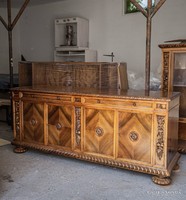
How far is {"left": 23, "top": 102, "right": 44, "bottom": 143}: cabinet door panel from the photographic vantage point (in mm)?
3484

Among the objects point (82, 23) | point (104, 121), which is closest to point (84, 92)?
point (104, 121)

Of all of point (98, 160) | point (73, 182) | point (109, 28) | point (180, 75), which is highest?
point (109, 28)

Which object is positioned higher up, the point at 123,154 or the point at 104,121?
the point at 104,121

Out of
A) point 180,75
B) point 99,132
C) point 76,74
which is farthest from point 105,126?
point 180,75

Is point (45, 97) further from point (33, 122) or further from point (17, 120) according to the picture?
point (17, 120)

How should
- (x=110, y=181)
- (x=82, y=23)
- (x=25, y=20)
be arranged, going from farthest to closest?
(x=25, y=20)
(x=82, y=23)
(x=110, y=181)

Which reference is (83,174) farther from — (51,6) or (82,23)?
(51,6)

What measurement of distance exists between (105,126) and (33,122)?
106 centimetres

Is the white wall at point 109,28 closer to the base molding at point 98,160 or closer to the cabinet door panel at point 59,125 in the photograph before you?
the cabinet door panel at point 59,125

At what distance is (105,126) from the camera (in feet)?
9.95

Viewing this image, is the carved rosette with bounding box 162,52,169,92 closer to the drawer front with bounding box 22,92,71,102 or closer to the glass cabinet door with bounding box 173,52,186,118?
the glass cabinet door with bounding box 173,52,186,118

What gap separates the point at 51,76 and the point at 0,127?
6.76ft

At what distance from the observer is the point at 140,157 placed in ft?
A: 9.37

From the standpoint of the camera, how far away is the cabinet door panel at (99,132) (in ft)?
9.86
